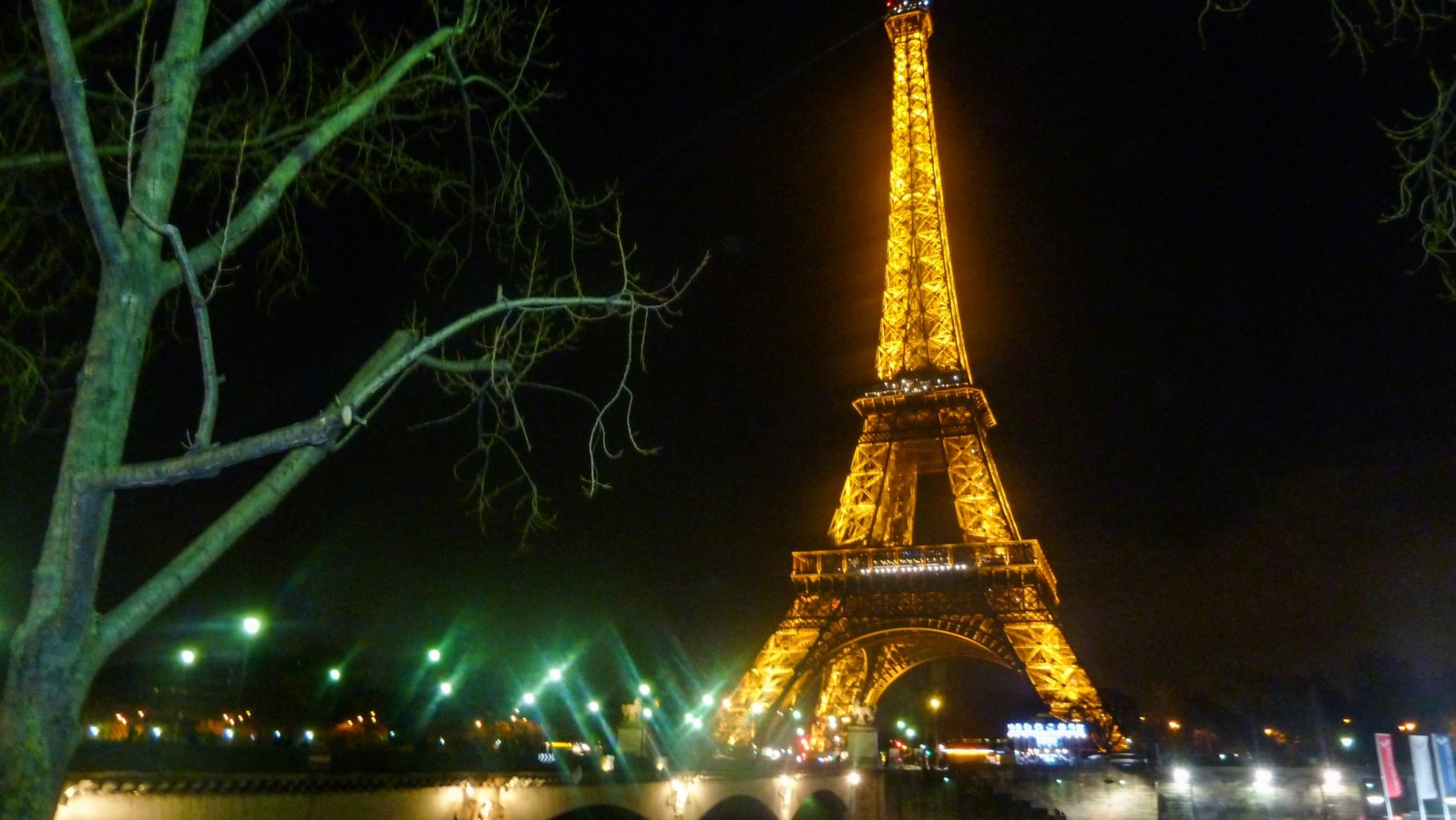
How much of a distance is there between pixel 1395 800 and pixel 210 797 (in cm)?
3680

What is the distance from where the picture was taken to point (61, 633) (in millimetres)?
4109

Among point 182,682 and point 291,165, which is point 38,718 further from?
point 182,682

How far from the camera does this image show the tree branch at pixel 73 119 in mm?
4320

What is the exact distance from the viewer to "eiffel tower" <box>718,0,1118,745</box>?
44062 millimetres

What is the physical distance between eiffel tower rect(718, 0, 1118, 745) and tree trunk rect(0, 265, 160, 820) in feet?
132

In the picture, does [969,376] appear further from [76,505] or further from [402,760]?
[76,505]

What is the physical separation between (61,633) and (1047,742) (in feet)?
260

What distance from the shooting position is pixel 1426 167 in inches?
208

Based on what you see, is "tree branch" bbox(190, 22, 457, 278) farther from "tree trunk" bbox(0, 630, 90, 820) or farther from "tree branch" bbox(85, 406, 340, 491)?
"tree trunk" bbox(0, 630, 90, 820)

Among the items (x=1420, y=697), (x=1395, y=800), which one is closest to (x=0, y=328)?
(x=1395, y=800)

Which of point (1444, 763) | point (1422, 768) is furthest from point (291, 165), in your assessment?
point (1444, 763)

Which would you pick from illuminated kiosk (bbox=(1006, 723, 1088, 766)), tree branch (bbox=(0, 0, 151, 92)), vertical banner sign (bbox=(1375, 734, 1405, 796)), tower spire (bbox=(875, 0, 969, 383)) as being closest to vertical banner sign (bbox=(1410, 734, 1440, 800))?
vertical banner sign (bbox=(1375, 734, 1405, 796))

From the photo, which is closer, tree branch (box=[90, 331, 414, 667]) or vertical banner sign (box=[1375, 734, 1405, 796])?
tree branch (box=[90, 331, 414, 667])

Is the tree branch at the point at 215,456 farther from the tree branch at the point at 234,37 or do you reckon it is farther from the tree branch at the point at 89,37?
the tree branch at the point at 89,37
